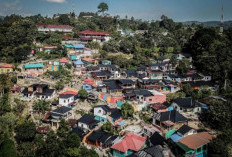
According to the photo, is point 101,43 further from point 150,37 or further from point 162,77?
point 162,77

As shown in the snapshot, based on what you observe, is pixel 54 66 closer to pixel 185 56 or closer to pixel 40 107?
pixel 40 107

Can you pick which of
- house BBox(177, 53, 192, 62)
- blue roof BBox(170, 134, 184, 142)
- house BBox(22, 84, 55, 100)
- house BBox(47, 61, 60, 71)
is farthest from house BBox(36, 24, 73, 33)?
blue roof BBox(170, 134, 184, 142)

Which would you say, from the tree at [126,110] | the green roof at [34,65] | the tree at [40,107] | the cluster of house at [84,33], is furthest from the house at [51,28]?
the tree at [126,110]

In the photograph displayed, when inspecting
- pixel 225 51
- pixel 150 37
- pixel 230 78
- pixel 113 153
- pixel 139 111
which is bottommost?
pixel 113 153

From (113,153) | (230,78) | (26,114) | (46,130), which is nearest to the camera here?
(113,153)

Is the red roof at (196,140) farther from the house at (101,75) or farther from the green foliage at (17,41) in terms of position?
the green foliage at (17,41)

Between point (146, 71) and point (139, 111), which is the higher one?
point (146, 71)

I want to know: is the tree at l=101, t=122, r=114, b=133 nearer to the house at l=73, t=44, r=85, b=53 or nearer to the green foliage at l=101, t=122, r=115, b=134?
the green foliage at l=101, t=122, r=115, b=134

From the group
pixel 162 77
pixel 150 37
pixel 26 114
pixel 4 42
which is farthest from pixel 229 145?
pixel 4 42

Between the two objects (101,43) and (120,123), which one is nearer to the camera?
(120,123)
